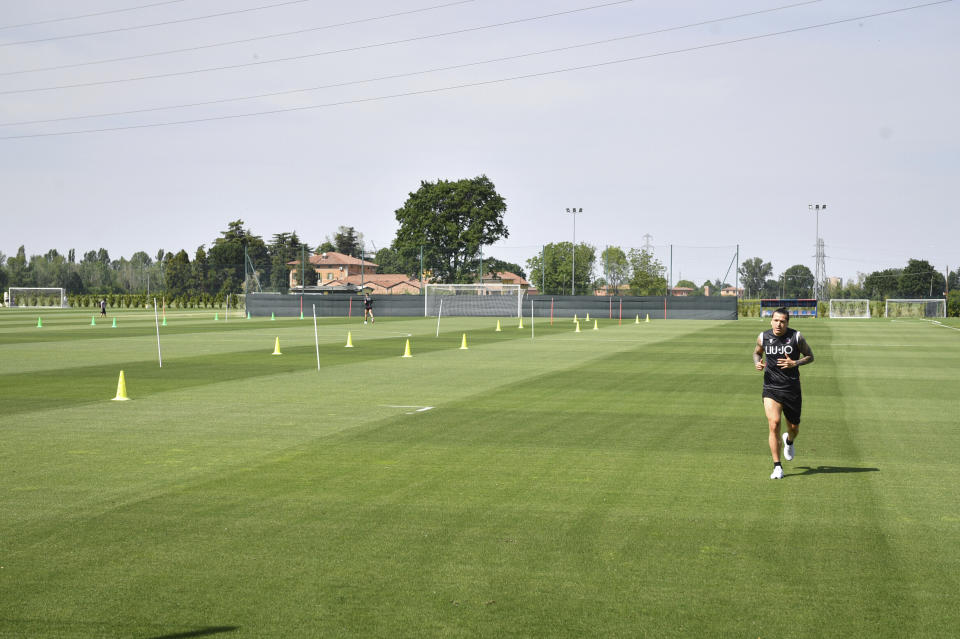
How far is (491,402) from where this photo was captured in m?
16.8

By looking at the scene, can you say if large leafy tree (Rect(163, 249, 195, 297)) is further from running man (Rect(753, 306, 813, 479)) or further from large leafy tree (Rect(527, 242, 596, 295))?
running man (Rect(753, 306, 813, 479))

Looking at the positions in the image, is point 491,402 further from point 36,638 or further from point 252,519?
point 36,638

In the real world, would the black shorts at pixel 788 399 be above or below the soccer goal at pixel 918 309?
above

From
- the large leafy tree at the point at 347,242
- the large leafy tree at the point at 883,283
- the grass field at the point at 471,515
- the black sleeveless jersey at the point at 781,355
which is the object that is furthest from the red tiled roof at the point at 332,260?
the black sleeveless jersey at the point at 781,355

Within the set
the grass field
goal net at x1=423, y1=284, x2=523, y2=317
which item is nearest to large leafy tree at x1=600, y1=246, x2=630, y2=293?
goal net at x1=423, y1=284, x2=523, y2=317

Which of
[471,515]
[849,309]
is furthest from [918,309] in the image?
[471,515]

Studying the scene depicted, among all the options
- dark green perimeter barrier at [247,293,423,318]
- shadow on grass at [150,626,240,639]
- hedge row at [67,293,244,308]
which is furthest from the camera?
hedge row at [67,293,244,308]

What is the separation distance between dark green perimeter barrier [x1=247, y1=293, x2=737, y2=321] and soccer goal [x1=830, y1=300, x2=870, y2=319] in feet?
64.7

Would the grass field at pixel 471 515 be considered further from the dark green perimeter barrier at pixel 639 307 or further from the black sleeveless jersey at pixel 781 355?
the dark green perimeter barrier at pixel 639 307

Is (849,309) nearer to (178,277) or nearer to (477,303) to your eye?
(477,303)

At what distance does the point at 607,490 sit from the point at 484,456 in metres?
2.32

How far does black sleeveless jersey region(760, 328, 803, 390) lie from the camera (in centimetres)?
1009

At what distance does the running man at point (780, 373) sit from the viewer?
393 inches

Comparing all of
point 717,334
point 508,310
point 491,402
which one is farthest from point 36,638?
point 508,310
